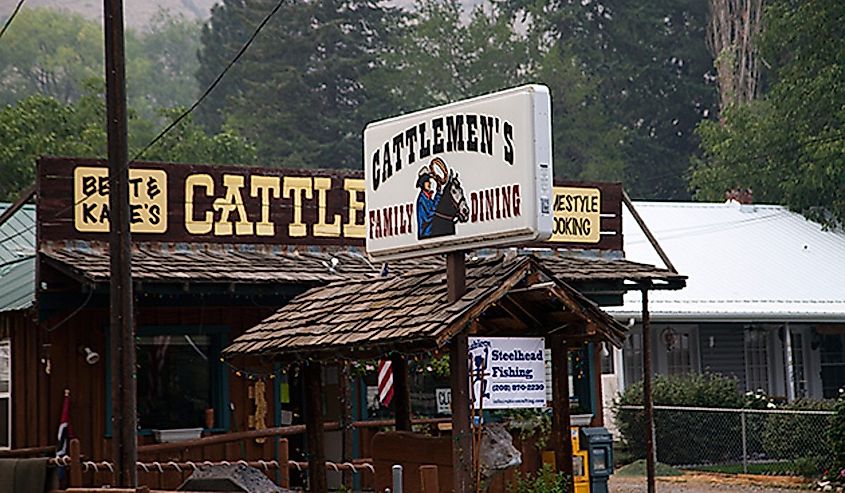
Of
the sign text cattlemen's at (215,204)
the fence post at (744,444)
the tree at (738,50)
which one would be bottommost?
the fence post at (744,444)

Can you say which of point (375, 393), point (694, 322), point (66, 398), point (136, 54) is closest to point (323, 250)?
point (375, 393)

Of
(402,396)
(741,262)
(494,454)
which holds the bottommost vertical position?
(494,454)

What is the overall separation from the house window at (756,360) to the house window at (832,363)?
1780 mm

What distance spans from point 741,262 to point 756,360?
2.33 metres

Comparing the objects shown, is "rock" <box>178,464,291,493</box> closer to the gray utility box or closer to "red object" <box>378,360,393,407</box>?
"red object" <box>378,360,393,407</box>

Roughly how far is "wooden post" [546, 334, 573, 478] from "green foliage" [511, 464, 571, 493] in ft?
0.27

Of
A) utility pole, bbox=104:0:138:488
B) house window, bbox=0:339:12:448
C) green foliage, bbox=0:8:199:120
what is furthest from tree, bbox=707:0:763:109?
green foliage, bbox=0:8:199:120

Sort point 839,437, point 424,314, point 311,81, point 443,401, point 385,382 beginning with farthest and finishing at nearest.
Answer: point 311,81 < point 443,401 < point 839,437 < point 385,382 < point 424,314

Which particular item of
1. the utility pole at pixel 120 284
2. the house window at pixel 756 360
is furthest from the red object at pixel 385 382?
the house window at pixel 756 360

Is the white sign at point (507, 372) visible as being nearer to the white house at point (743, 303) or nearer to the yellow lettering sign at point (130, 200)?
the yellow lettering sign at point (130, 200)

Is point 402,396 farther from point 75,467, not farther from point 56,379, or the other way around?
point 56,379

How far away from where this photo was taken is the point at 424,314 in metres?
13.4

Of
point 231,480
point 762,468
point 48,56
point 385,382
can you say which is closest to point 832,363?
point 762,468

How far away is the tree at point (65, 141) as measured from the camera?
4378cm
